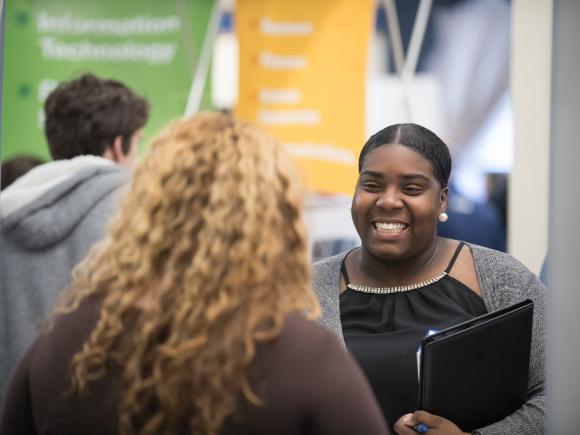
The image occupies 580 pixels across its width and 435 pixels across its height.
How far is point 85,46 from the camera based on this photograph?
4602 mm

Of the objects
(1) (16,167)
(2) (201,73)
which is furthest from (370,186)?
(2) (201,73)

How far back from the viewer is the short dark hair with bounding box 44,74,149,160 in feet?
9.02

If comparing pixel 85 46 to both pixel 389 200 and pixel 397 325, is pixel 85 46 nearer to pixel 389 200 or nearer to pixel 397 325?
pixel 389 200

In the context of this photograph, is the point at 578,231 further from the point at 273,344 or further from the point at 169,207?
the point at 169,207

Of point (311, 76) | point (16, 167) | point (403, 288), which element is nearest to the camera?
point (403, 288)

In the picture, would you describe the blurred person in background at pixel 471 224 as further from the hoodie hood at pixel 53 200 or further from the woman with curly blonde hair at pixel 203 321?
the woman with curly blonde hair at pixel 203 321

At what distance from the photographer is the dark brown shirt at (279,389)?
1.36 metres

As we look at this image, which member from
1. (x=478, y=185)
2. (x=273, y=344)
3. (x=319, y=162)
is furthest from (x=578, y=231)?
(x=478, y=185)

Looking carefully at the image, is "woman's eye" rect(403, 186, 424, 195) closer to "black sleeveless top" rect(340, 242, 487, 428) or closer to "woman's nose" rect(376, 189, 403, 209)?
"woman's nose" rect(376, 189, 403, 209)

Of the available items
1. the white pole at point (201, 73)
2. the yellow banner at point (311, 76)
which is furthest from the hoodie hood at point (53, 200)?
the white pole at point (201, 73)

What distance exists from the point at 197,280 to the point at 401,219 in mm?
972

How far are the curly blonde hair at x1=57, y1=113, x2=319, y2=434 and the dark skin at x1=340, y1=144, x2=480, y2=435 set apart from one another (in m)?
0.80

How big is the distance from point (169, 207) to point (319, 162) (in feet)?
10.00

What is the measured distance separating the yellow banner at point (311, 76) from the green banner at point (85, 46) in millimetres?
333
